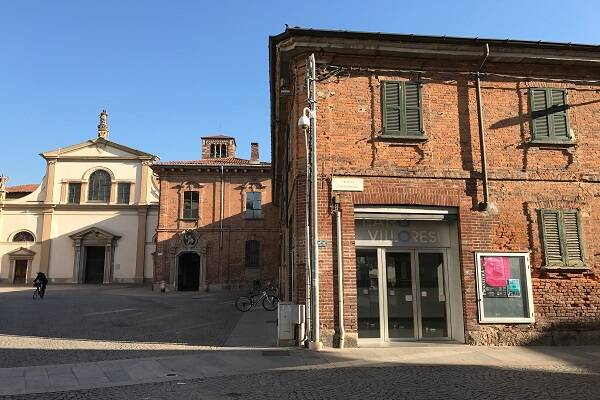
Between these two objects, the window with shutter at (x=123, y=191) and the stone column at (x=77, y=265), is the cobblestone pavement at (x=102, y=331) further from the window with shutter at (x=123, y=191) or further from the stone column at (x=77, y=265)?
the window with shutter at (x=123, y=191)

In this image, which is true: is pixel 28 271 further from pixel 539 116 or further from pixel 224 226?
pixel 539 116

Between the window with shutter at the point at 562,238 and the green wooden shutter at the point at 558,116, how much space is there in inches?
70.4

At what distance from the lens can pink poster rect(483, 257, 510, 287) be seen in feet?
33.4

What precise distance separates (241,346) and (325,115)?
5.35 metres

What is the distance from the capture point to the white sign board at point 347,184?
10117 millimetres

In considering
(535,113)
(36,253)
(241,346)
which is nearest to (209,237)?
(36,253)

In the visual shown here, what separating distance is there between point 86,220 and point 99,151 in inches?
241

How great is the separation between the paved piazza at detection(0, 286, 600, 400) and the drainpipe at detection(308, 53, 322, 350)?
23.0 inches

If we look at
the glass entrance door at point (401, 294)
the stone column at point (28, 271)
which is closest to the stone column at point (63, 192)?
the stone column at point (28, 271)

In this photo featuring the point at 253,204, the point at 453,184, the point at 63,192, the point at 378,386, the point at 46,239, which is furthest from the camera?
the point at 63,192

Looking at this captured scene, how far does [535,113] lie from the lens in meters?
10.8

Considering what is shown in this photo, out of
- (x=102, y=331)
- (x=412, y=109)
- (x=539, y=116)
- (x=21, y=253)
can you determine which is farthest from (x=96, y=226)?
(x=539, y=116)

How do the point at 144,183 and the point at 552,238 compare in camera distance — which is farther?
the point at 144,183

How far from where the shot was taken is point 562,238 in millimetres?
10391
